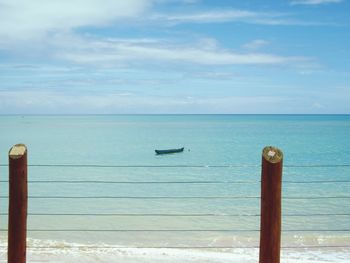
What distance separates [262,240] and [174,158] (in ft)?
176

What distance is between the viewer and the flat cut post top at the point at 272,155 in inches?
146

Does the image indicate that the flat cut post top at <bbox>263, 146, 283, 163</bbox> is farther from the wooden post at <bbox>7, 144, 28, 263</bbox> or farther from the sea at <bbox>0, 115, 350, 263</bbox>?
the wooden post at <bbox>7, 144, 28, 263</bbox>

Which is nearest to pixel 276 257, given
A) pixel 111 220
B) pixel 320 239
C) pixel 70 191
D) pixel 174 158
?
pixel 320 239

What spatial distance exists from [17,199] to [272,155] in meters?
1.93

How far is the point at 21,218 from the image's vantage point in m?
3.83

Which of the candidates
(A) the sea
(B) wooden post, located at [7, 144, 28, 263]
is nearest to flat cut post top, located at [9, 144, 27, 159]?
(B) wooden post, located at [7, 144, 28, 263]

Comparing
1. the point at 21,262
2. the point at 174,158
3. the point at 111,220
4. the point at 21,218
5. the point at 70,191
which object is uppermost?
the point at 174,158

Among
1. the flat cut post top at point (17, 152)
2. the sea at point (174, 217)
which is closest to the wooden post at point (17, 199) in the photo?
the flat cut post top at point (17, 152)

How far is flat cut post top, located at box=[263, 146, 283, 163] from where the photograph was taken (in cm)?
371

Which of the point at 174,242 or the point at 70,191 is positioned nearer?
the point at 174,242

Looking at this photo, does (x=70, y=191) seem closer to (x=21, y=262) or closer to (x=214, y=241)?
(x=214, y=241)

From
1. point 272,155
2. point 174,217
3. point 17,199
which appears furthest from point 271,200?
point 174,217

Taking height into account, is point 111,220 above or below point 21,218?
above

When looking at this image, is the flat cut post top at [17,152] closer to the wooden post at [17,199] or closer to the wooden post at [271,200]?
the wooden post at [17,199]
